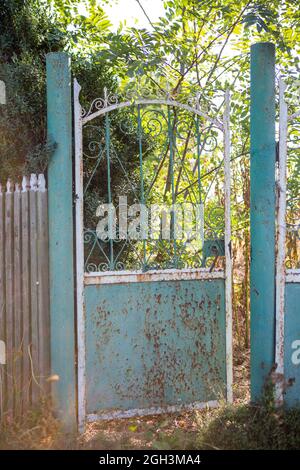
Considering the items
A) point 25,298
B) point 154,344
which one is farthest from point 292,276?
→ point 25,298

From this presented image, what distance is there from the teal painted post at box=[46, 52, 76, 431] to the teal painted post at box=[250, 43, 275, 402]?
58.5 inches

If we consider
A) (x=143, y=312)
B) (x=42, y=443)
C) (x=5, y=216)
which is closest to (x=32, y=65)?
(x=5, y=216)

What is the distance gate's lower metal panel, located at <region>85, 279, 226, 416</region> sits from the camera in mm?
4016

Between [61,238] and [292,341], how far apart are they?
81.3 inches

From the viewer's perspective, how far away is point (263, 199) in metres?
4.05

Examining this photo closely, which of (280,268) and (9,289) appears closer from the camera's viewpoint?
(9,289)

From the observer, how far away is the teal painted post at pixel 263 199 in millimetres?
4051

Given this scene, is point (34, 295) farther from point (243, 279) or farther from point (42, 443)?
point (243, 279)

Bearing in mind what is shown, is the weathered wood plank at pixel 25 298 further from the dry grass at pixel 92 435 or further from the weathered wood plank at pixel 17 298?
the dry grass at pixel 92 435

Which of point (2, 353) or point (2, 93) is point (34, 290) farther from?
point (2, 93)

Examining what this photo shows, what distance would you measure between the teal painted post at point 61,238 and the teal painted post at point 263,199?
149 centimetres

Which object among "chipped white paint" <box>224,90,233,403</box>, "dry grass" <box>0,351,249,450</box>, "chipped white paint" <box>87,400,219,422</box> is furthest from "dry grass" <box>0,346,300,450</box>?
"chipped white paint" <box>224,90,233,403</box>

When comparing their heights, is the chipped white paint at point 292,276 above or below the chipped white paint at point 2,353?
above

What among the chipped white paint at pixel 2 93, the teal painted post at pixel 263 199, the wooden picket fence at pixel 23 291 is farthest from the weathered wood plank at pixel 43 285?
the teal painted post at pixel 263 199
